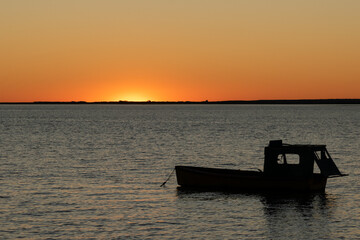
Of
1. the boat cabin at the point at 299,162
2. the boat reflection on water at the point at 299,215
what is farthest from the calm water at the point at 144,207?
the boat cabin at the point at 299,162

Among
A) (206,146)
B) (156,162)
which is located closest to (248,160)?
(156,162)

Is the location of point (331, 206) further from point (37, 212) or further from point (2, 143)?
point (2, 143)

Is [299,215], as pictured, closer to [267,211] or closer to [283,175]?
[267,211]

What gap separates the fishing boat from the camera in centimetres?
3428

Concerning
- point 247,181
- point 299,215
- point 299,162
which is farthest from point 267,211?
point 299,162

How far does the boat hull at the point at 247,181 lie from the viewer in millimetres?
34156

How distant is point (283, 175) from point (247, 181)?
7.04 feet

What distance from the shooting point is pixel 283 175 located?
1378 inches

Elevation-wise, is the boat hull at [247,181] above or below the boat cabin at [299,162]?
below

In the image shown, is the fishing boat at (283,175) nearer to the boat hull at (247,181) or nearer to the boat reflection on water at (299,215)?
the boat hull at (247,181)

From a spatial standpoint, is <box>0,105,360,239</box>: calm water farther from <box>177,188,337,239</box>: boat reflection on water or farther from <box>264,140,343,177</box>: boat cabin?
Answer: <box>264,140,343,177</box>: boat cabin

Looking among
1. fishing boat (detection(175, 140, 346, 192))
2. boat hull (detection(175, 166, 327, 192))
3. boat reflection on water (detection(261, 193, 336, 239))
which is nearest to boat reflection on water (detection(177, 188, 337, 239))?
boat reflection on water (detection(261, 193, 336, 239))

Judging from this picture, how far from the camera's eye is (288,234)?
24.8m

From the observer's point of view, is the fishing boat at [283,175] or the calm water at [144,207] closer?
the calm water at [144,207]
